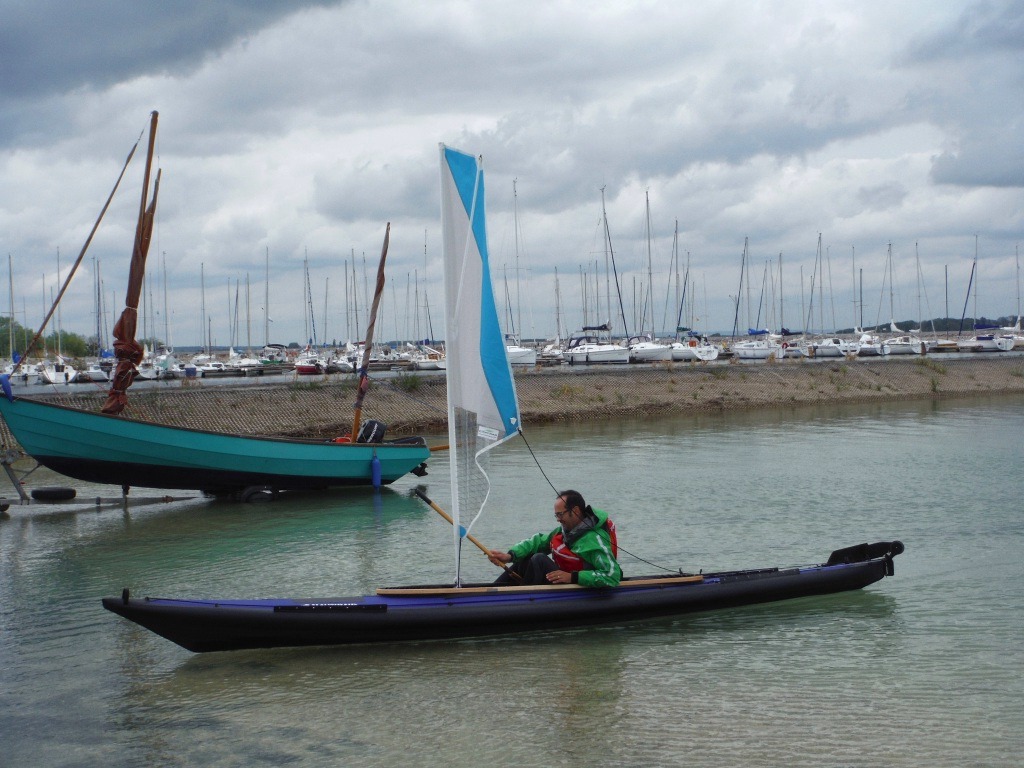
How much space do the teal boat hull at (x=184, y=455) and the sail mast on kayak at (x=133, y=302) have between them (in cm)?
82

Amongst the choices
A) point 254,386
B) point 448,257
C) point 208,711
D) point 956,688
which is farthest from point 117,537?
Answer: point 254,386

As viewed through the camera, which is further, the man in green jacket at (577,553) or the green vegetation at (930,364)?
the green vegetation at (930,364)

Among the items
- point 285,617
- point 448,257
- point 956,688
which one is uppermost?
point 448,257

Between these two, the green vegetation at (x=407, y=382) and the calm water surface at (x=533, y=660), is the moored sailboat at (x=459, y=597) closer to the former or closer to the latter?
the calm water surface at (x=533, y=660)

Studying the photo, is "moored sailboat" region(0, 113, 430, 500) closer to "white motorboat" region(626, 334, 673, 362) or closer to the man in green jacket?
the man in green jacket

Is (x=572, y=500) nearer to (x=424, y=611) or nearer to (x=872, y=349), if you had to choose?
(x=424, y=611)

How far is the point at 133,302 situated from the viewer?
20078 mm

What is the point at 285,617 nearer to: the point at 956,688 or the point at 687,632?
the point at 687,632

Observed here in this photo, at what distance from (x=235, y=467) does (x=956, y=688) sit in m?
16.4

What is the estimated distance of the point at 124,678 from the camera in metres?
10.1

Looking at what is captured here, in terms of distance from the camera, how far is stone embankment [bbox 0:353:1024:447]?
3388 centimetres

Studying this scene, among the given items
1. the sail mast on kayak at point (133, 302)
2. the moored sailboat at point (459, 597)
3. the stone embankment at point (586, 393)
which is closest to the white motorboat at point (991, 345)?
the stone embankment at point (586, 393)

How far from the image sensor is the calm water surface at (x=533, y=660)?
27.0 ft

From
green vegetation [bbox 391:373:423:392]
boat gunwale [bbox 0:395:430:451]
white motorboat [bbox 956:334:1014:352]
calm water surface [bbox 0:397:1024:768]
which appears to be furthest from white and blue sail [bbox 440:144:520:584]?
white motorboat [bbox 956:334:1014:352]
